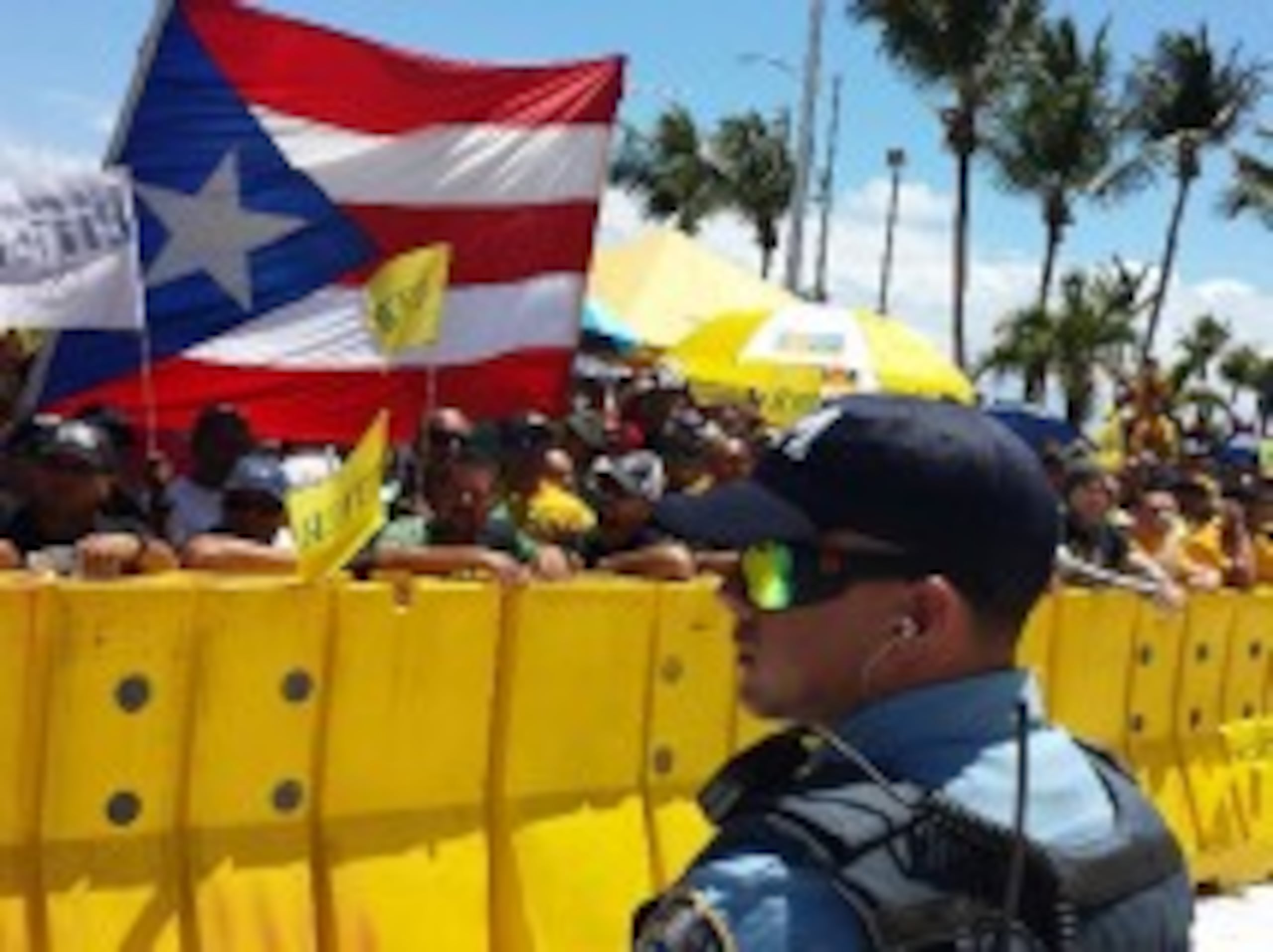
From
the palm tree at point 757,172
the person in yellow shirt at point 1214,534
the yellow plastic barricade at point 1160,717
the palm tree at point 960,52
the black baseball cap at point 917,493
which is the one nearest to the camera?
the black baseball cap at point 917,493

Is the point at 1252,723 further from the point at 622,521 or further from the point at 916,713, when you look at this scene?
the point at 916,713

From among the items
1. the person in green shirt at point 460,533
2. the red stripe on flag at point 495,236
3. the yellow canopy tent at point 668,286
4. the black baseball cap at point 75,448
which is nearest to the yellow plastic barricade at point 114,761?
the black baseball cap at point 75,448

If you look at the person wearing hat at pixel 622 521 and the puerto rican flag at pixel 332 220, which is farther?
the puerto rican flag at pixel 332 220

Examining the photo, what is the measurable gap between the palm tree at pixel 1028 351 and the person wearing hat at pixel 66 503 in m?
49.5

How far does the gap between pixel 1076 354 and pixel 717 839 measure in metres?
54.4

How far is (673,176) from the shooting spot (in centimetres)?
7238

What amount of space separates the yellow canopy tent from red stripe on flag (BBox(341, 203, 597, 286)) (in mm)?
16040

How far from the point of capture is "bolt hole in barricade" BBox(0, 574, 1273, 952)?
503 cm

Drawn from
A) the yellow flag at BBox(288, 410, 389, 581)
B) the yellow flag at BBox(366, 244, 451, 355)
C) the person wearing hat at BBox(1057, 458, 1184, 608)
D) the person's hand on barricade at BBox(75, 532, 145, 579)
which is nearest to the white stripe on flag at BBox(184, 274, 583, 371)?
the yellow flag at BBox(366, 244, 451, 355)

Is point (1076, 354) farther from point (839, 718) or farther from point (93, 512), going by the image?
point (839, 718)

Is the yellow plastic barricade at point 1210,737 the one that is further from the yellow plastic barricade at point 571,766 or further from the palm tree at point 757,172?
the palm tree at point 757,172

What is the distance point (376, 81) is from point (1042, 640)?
3.36 metres

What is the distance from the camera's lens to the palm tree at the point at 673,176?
7181cm

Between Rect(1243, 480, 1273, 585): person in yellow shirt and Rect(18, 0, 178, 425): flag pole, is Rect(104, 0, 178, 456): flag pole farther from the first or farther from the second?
Rect(1243, 480, 1273, 585): person in yellow shirt
